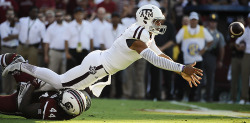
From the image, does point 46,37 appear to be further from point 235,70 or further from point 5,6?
point 235,70

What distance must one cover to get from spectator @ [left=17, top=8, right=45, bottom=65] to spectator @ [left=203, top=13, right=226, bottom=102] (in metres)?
4.55

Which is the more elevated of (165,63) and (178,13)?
(178,13)

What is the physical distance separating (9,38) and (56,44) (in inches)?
49.8

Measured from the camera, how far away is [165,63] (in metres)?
7.39

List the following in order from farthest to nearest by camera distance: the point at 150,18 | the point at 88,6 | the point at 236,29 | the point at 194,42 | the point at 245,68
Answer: the point at 88,6 → the point at 194,42 → the point at 245,68 → the point at 236,29 → the point at 150,18

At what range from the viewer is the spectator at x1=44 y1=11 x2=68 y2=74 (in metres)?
14.0

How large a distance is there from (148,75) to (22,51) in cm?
356

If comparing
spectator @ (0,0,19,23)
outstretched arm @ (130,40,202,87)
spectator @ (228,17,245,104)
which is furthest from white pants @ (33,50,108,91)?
spectator @ (0,0,19,23)

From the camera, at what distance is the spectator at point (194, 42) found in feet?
44.5

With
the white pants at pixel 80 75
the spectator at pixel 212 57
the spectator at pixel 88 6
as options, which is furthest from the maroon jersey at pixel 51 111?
the spectator at pixel 88 6

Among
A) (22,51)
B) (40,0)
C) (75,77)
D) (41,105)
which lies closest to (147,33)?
(75,77)

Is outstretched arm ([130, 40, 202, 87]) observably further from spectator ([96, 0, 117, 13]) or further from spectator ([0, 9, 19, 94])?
spectator ([96, 0, 117, 13])

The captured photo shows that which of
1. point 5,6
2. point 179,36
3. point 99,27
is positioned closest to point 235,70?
point 179,36

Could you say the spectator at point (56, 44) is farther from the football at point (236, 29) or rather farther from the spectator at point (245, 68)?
the football at point (236, 29)
